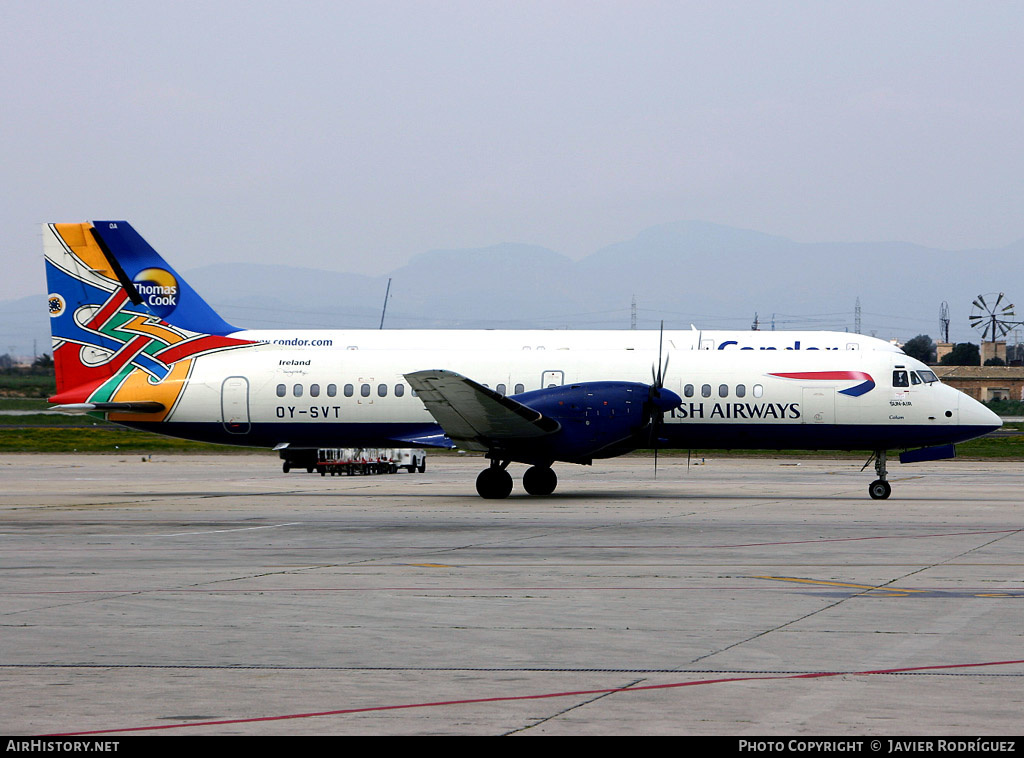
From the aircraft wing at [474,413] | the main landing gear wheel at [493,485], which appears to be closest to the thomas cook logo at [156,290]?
the aircraft wing at [474,413]

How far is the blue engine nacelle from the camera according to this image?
100 ft

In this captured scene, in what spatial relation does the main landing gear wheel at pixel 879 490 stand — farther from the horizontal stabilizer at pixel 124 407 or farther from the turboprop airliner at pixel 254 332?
the horizontal stabilizer at pixel 124 407

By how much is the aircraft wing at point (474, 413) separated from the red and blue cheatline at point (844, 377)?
7.14m

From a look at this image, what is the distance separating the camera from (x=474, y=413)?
2962cm

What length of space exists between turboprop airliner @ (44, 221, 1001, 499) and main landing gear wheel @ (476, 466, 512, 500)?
5 cm

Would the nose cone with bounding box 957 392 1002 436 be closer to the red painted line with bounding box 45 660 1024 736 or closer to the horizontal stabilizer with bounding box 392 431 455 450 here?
the horizontal stabilizer with bounding box 392 431 455 450

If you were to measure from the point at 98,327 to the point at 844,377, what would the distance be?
21.4 m

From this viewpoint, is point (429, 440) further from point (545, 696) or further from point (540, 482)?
point (545, 696)

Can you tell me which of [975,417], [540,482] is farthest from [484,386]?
[975,417]

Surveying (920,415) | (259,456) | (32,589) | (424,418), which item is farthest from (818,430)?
(259,456)

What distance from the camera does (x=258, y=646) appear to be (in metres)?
10.9

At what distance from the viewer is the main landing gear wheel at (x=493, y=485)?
3044 cm

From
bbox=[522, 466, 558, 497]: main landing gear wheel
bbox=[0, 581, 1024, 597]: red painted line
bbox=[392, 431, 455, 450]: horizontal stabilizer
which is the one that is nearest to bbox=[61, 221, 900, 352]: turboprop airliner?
bbox=[392, 431, 455, 450]: horizontal stabilizer
